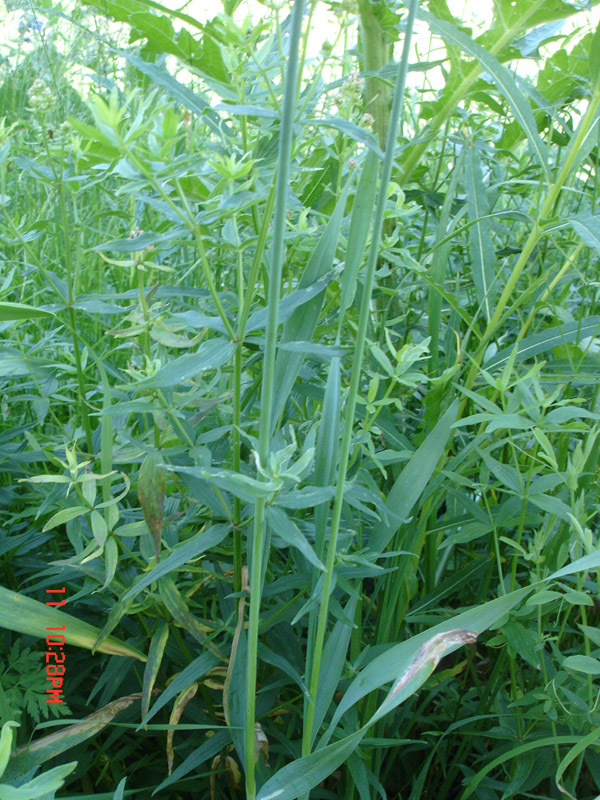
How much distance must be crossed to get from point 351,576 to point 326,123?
1.67 ft

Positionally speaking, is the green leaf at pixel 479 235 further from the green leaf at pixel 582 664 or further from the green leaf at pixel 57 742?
the green leaf at pixel 57 742

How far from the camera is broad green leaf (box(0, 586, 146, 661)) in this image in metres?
0.76

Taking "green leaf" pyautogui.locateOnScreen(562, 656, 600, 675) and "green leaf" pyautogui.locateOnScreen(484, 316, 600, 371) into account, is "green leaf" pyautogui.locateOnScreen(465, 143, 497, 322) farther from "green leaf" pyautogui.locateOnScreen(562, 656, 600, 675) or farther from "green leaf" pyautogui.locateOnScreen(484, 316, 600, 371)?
"green leaf" pyautogui.locateOnScreen(562, 656, 600, 675)

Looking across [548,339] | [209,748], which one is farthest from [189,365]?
[548,339]

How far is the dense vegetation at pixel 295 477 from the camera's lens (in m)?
0.71

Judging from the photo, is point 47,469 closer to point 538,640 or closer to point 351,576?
point 351,576

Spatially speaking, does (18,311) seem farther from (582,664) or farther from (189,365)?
(582,664)

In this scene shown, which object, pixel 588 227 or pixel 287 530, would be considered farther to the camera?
pixel 588 227

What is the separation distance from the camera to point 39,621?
31.1 inches

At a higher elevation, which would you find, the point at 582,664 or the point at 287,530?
the point at 287,530

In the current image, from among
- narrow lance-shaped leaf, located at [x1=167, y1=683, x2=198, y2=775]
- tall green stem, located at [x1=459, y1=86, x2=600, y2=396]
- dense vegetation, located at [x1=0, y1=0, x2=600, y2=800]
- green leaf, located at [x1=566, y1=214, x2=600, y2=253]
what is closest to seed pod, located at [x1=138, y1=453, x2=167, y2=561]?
dense vegetation, located at [x1=0, y1=0, x2=600, y2=800]

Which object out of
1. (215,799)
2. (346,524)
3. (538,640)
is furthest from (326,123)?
Answer: (215,799)

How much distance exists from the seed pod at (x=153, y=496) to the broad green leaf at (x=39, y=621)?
162 millimetres

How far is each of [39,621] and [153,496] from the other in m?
0.20
